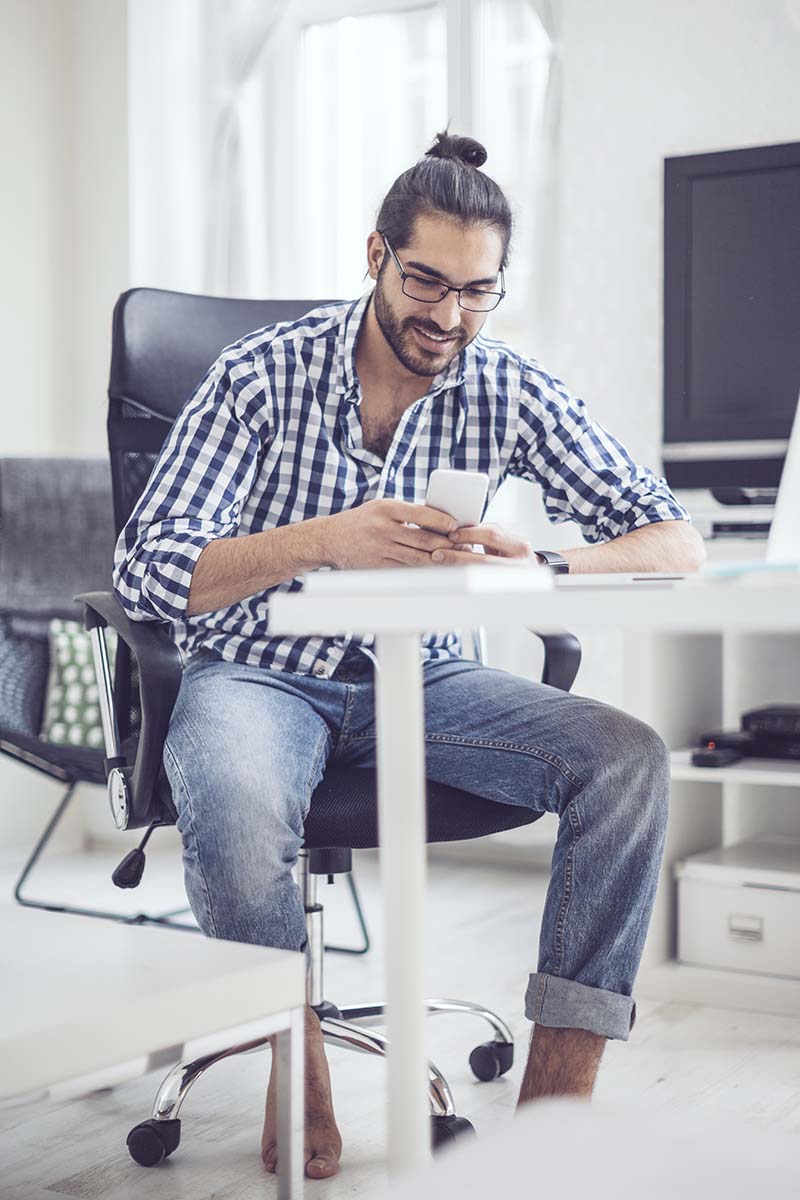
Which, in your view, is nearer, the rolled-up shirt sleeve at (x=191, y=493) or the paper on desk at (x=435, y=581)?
the paper on desk at (x=435, y=581)

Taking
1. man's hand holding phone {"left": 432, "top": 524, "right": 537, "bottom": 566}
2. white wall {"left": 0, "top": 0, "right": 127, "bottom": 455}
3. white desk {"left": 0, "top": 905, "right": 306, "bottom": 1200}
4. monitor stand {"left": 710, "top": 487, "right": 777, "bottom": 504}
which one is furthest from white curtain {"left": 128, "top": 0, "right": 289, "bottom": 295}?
white desk {"left": 0, "top": 905, "right": 306, "bottom": 1200}

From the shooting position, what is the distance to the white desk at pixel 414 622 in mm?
749

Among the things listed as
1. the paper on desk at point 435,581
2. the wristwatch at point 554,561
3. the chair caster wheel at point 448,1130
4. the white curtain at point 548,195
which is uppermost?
the white curtain at point 548,195

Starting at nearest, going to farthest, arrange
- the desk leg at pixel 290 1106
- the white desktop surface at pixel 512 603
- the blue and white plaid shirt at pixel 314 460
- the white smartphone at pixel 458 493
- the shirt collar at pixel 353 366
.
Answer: the white desktop surface at pixel 512 603, the desk leg at pixel 290 1106, the white smartphone at pixel 458 493, the blue and white plaid shirt at pixel 314 460, the shirt collar at pixel 353 366

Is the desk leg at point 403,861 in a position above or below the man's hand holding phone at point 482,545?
below

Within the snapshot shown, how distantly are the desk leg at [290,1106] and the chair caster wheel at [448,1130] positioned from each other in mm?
493

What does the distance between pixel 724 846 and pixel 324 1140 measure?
1.08 metres

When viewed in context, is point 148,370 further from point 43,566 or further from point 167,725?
point 43,566

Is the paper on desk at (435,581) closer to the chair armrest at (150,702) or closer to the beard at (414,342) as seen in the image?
the chair armrest at (150,702)

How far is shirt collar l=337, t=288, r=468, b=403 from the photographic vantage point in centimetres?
170

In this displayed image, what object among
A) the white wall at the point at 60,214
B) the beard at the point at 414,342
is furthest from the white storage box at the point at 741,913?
the white wall at the point at 60,214

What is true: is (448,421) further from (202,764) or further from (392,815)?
(392,815)

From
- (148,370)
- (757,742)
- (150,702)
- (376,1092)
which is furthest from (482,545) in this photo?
(757,742)

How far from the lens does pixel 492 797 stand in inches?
58.7
